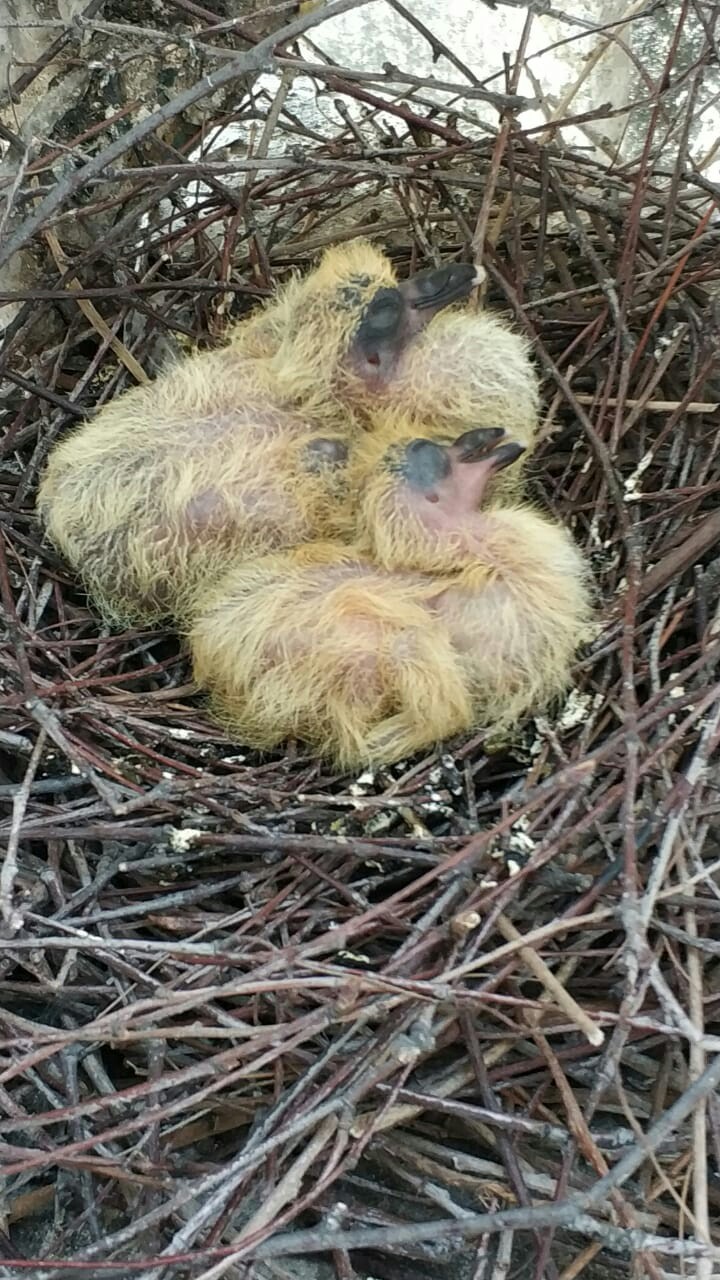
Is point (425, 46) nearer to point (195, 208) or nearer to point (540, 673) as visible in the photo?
point (195, 208)

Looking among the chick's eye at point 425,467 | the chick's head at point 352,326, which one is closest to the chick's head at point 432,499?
the chick's eye at point 425,467

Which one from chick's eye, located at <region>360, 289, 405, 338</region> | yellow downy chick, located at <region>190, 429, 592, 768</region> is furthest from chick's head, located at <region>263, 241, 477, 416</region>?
yellow downy chick, located at <region>190, 429, 592, 768</region>

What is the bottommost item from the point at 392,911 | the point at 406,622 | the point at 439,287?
the point at 392,911

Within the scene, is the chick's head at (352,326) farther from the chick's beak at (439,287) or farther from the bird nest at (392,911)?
the bird nest at (392,911)

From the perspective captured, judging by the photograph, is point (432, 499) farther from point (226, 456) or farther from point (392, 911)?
point (392, 911)

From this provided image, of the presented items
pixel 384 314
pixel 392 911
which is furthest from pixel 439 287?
pixel 392 911

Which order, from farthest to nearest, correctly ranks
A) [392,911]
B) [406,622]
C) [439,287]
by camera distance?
[439,287], [406,622], [392,911]
